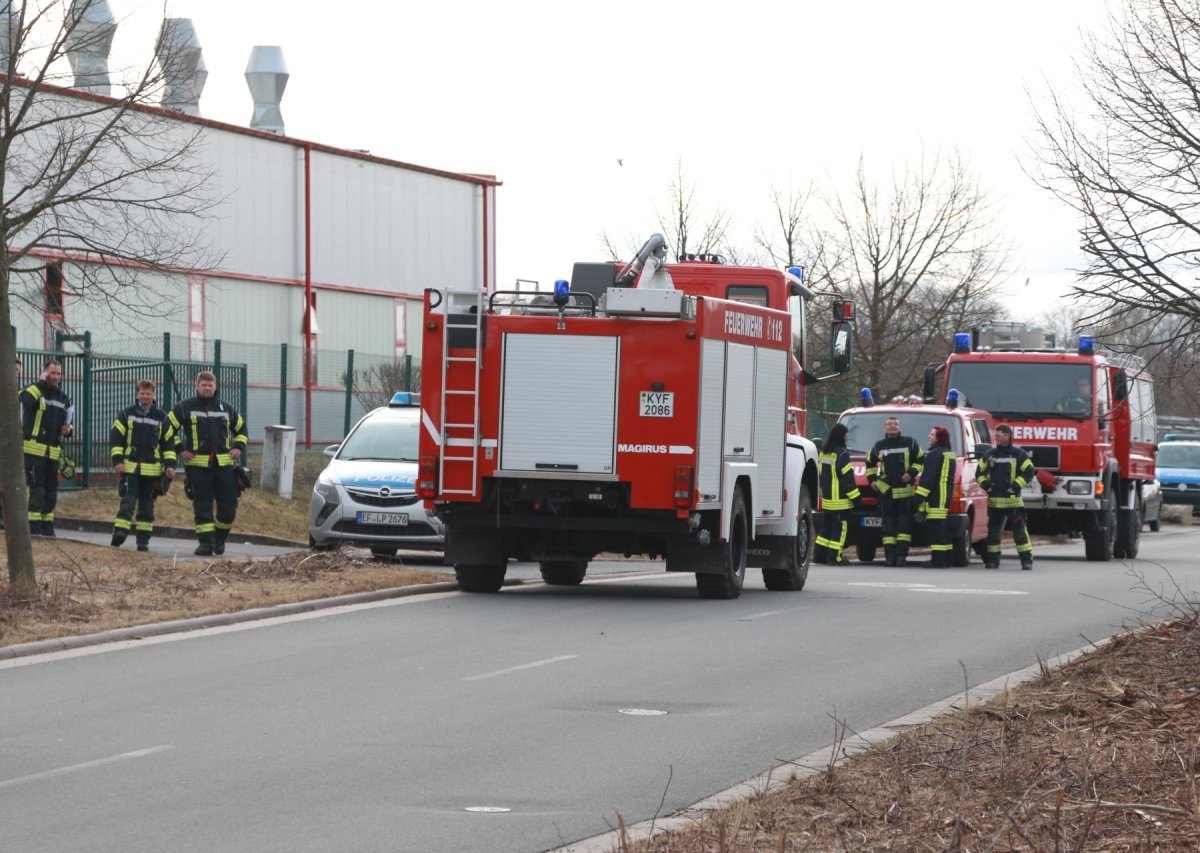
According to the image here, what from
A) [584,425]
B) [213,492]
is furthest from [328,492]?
[584,425]

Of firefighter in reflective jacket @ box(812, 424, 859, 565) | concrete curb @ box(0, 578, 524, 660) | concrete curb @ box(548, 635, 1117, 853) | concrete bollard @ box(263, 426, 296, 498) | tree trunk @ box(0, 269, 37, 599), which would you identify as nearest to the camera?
concrete curb @ box(548, 635, 1117, 853)

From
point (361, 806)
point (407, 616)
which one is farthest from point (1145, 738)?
point (407, 616)

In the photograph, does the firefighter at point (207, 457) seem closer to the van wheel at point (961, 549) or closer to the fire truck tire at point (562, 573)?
the fire truck tire at point (562, 573)

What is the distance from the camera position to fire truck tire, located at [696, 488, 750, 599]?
17812mm

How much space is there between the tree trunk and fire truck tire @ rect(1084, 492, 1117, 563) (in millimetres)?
17716

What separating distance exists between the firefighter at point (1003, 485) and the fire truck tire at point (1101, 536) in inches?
109

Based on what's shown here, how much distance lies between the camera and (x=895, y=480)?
24.5 meters

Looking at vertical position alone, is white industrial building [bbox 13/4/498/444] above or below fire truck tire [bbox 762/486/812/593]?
above

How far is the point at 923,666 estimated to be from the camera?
12992 mm

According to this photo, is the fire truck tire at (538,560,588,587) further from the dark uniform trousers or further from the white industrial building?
the white industrial building

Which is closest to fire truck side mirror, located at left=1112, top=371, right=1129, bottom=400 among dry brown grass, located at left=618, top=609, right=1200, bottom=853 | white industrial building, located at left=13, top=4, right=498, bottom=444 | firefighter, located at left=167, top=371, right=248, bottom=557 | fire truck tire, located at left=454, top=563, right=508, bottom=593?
fire truck tire, located at left=454, top=563, right=508, bottom=593

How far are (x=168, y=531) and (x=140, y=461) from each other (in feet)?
8.65

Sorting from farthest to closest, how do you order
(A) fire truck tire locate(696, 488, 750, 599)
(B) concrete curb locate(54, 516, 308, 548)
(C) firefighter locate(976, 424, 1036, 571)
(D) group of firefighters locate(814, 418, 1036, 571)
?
(C) firefighter locate(976, 424, 1036, 571), (D) group of firefighters locate(814, 418, 1036, 571), (B) concrete curb locate(54, 516, 308, 548), (A) fire truck tire locate(696, 488, 750, 599)

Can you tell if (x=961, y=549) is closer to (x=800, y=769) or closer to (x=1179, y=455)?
(x=800, y=769)
